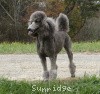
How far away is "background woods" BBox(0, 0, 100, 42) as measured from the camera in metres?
29.0

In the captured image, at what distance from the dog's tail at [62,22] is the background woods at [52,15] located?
60.0ft

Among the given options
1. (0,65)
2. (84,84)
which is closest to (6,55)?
(0,65)

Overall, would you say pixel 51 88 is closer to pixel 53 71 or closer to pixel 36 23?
pixel 53 71

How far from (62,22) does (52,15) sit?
60.3 feet

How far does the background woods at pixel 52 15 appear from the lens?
28984 millimetres

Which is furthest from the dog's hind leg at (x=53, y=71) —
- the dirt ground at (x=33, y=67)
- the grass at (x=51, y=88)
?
the dirt ground at (x=33, y=67)

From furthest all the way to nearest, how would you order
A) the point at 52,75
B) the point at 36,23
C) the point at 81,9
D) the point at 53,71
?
1. the point at 81,9
2. the point at 53,71
3. the point at 52,75
4. the point at 36,23

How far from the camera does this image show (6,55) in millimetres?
17656

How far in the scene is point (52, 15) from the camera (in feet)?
92.6

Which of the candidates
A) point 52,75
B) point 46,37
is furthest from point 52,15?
point 52,75

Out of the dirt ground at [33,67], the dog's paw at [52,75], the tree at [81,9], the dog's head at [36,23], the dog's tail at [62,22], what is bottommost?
the tree at [81,9]

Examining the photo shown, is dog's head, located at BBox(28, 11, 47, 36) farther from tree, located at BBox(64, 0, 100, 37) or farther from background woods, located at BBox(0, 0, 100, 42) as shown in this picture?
tree, located at BBox(64, 0, 100, 37)

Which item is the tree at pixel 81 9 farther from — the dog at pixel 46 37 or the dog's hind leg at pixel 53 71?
the dog's hind leg at pixel 53 71

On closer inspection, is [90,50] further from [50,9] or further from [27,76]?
[50,9]
